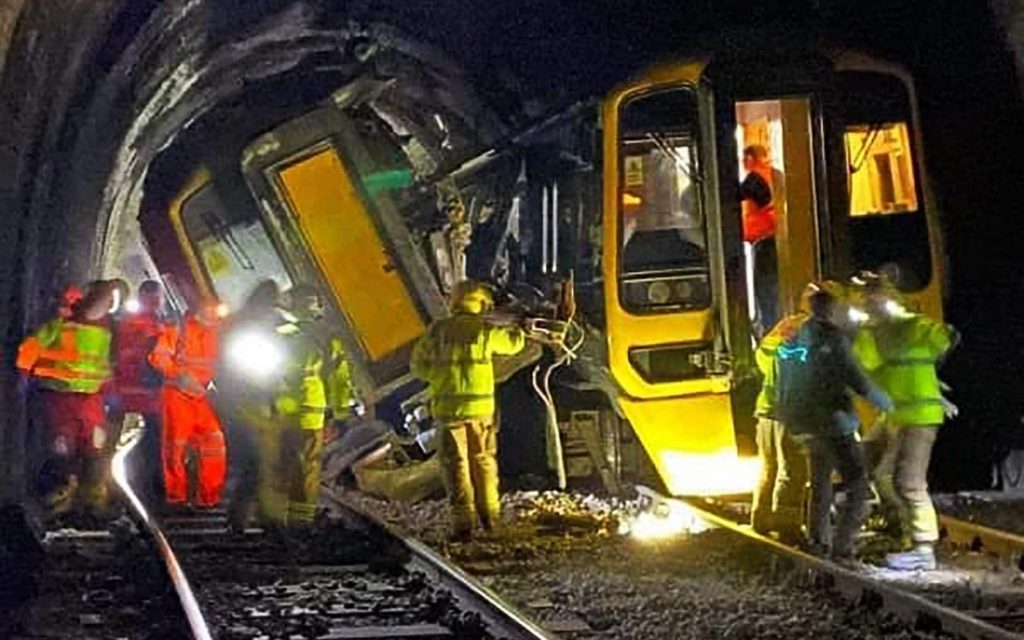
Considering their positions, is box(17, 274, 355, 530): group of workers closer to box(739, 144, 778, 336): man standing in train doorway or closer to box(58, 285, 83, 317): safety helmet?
box(58, 285, 83, 317): safety helmet

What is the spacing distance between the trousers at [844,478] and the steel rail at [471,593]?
5.86 feet

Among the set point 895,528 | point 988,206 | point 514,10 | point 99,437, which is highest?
point 514,10

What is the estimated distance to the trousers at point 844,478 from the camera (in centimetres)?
865

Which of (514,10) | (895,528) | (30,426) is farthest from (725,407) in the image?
(514,10)

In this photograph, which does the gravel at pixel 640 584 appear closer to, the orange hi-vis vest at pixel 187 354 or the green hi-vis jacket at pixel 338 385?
the green hi-vis jacket at pixel 338 385

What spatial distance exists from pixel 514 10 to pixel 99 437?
7.00 m

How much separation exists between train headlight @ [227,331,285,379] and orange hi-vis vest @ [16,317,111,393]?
3.71 ft

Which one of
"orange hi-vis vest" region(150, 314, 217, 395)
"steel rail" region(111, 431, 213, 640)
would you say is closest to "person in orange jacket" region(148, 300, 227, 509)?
"orange hi-vis vest" region(150, 314, 217, 395)

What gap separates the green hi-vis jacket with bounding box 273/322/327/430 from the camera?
1034 centimetres

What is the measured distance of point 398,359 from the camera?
1449 centimetres

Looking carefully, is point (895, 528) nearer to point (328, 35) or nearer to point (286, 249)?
point (286, 249)

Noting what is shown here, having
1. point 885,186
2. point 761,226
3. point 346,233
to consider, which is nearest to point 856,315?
point 761,226

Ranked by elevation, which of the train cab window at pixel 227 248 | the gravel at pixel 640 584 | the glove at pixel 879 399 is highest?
the train cab window at pixel 227 248

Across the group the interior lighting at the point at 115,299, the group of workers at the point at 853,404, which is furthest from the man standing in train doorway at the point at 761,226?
the interior lighting at the point at 115,299
